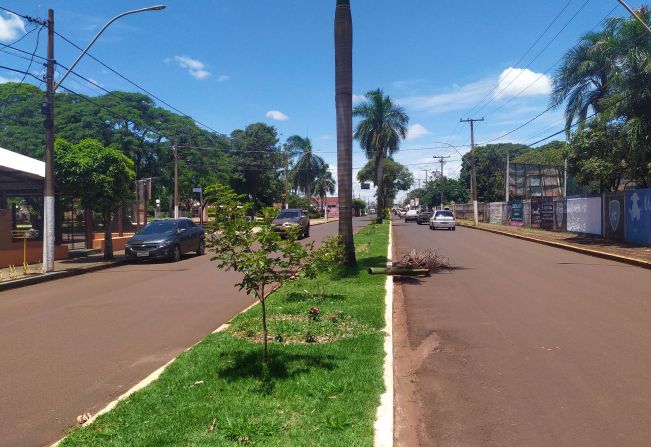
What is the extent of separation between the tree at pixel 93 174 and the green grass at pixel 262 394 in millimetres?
12030

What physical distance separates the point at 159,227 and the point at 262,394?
1572 centimetres

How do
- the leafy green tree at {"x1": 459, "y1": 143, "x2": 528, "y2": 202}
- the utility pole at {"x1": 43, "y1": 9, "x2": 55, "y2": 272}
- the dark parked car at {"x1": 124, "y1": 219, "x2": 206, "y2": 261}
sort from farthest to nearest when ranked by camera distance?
the leafy green tree at {"x1": 459, "y1": 143, "x2": 528, "y2": 202} < the dark parked car at {"x1": 124, "y1": 219, "x2": 206, "y2": 261} < the utility pole at {"x1": 43, "y1": 9, "x2": 55, "y2": 272}

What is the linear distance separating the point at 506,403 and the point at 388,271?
843cm

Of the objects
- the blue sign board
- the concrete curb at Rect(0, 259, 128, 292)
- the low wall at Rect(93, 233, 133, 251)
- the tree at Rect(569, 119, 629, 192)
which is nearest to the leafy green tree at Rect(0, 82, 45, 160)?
the low wall at Rect(93, 233, 133, 251)

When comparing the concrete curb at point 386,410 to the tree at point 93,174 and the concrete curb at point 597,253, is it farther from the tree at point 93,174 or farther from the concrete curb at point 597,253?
the tree at point 93,174

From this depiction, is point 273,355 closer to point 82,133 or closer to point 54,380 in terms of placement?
point 54,380

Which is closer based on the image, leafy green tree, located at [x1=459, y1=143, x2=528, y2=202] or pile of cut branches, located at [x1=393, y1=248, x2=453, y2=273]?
pile of cut branches, located at [x1=393, y1=248, x2=453, y2=273]

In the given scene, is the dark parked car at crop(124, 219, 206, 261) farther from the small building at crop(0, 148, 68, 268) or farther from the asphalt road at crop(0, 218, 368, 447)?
the asphalt road at crop(0, 218, 368, 447)

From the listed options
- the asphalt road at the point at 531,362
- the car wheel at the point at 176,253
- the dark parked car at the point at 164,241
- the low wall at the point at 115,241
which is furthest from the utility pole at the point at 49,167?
the asphalt road at the point at 531,362

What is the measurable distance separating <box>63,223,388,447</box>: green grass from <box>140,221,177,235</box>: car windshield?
1248 centimetres

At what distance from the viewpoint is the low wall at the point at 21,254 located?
55.3 feet

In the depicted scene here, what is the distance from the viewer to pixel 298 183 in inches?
3127

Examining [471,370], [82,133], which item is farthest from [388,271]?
[82,133]

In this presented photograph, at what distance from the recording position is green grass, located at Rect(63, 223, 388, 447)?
385 cm
